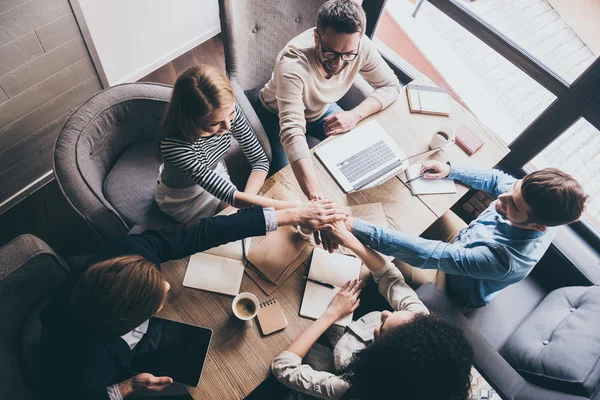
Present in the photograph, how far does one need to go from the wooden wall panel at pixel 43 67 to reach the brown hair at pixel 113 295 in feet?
4.39

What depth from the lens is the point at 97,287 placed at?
1120 mm

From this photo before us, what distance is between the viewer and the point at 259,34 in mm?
2084

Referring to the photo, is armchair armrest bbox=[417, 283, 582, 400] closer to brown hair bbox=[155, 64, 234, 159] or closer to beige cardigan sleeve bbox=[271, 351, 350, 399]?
beige cardigan sleeve bbox=[271, 351, 350, 399]

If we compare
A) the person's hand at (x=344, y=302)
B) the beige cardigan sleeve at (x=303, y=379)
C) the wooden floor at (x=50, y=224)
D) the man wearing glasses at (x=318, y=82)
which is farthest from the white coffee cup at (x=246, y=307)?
the wooden floor at (x=50, y=224)

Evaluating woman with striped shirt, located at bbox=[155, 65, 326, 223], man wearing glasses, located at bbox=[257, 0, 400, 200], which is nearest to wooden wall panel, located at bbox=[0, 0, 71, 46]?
woman with striped shirt, located at bbox=[155, 65, 326, 223]

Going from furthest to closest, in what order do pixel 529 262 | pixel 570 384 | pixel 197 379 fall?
pixel 529 262 < pixel 570 384 < pixel 197 379

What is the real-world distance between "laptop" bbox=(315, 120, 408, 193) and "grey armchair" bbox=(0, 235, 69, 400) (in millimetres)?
1140

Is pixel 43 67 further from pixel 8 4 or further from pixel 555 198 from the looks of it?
pixel 555 198

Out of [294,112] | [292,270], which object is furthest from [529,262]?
[294,112]

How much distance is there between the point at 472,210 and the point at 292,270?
1.49m

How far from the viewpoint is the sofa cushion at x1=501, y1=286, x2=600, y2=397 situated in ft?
4.67

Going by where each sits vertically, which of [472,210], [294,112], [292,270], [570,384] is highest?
[294,112]

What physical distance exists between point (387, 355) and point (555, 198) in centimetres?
83

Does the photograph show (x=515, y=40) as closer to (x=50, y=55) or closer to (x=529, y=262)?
(x=529, y=262)
